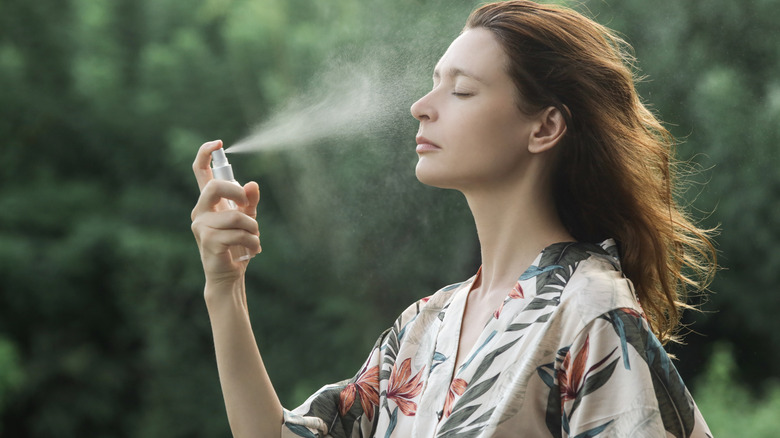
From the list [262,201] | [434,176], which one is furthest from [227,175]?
[262,201]

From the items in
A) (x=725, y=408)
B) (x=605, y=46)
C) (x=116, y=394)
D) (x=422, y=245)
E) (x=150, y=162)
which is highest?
(x=150, y=162)

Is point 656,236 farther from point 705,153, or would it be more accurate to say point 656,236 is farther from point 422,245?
point 422,245

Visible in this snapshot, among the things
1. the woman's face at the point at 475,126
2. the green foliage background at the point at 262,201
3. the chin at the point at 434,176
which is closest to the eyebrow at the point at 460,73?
the woman's face at the point at 475,126

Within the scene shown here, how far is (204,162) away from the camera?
0.97 meters

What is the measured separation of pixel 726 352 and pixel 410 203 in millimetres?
920

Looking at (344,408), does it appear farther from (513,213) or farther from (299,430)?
(513,213)

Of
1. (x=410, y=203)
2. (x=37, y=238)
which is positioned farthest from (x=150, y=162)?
(x=410, y=203)

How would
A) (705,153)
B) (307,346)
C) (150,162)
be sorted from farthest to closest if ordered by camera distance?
1. (150,162)
2. (307,346)
3. (705,153)

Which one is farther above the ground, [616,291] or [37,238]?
[37,238]

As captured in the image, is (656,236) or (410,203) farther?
(410,203)

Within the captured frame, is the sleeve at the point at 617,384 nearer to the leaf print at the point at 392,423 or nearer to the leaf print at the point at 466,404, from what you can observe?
the leaf print at the point at 466,404

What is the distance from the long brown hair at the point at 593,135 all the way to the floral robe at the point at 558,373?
51 millimetres

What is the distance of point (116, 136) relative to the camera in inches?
120

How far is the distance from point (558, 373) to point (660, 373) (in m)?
0.11
